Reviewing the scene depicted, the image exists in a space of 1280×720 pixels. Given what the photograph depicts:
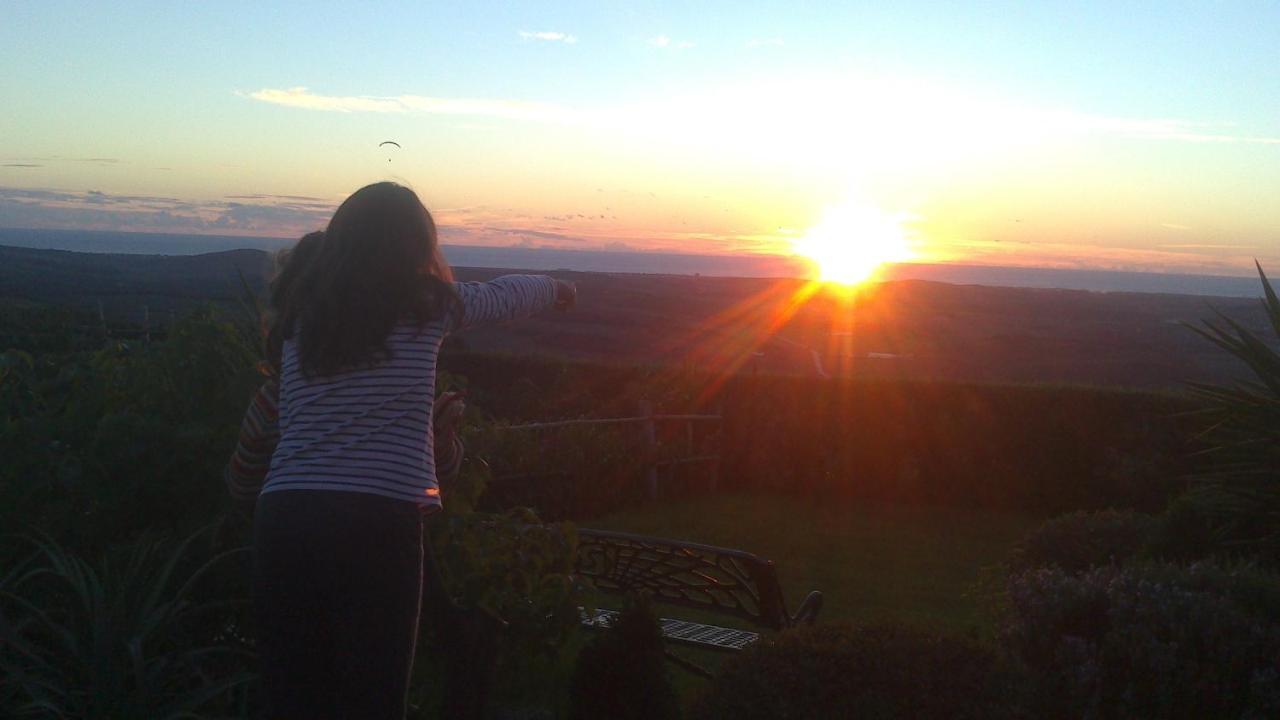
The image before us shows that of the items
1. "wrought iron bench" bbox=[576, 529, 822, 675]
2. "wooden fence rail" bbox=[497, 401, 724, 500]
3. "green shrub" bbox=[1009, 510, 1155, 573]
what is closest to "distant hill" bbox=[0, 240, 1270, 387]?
"wooden fence rail" bbox=[497, 401, 724, 500]

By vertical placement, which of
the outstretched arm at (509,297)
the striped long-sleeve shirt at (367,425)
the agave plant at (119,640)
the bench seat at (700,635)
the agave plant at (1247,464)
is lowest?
the bench seat at (700,635)

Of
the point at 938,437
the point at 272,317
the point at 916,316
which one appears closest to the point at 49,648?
the point at 272,317

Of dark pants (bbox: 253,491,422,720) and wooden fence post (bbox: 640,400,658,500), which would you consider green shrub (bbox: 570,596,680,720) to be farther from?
wooden fence post (bbox: 640,400,658,500)

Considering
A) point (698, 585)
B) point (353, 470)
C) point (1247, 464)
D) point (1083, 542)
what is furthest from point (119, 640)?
point (1247, 464)

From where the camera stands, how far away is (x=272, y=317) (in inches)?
102

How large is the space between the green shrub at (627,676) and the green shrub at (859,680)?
1.21 ft

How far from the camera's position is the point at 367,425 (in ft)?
7.62

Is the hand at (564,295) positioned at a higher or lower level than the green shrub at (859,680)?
higher

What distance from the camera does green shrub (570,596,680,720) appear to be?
340 cm

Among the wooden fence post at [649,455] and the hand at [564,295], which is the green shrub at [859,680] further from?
the wooden fence post at [649,455]

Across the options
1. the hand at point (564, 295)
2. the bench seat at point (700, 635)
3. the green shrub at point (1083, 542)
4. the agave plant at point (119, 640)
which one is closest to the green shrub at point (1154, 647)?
the bench seat at point (700, 635)

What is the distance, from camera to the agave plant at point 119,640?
2990mm

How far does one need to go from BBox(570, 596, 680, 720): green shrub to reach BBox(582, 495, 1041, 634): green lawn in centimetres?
263

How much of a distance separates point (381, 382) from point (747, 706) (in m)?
1.34
